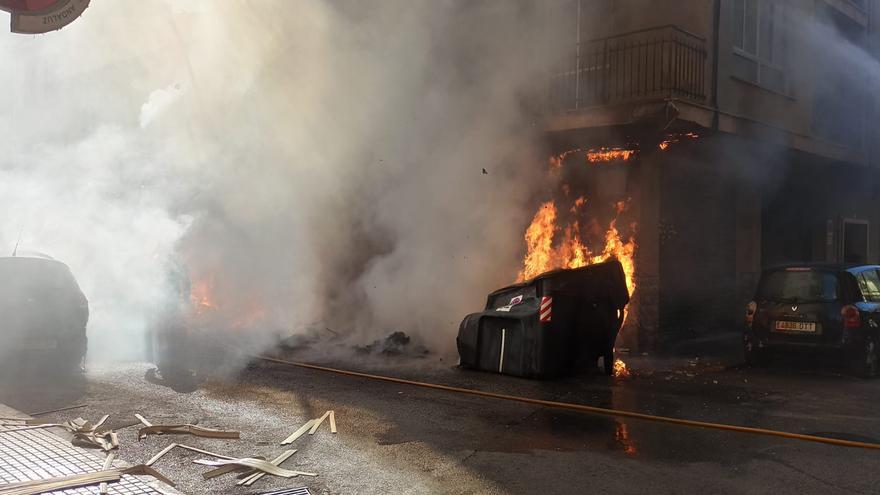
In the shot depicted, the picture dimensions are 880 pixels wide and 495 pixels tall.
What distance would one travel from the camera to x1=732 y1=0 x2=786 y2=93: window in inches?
492

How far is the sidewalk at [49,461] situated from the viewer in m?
4.47

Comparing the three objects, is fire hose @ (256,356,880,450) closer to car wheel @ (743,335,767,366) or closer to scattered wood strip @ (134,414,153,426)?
scattered wood strip @ (134,414,153,426)

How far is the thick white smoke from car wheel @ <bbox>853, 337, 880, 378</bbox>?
5.34m

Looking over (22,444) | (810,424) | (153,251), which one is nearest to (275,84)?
(153,251)

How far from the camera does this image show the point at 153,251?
13.8 metres

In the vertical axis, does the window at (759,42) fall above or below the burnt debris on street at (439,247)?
above

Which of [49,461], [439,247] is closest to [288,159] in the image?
[439,247]

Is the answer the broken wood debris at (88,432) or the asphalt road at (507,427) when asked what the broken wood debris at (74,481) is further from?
the broken wood debris at (88,432)

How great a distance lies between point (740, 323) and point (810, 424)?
7403mm

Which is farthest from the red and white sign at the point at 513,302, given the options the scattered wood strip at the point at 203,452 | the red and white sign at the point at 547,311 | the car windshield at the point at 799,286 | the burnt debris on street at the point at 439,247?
the scattered wood strip at the point at 203,452

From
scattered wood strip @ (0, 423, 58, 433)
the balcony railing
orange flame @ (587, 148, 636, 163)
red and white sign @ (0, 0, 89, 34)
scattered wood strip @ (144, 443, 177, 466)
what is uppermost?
the balcony railing

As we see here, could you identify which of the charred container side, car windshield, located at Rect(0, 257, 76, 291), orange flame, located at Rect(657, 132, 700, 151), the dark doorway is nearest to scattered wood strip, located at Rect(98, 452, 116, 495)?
car windshield, located at Rect(0, 257, 76, 291)

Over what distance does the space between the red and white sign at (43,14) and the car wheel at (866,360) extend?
31.1 feet

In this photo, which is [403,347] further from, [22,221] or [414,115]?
[22,221]
